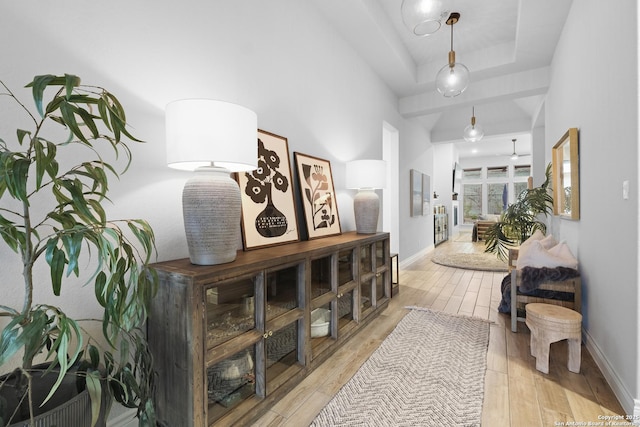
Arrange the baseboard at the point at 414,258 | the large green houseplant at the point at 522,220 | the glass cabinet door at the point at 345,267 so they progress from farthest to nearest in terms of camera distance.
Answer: the baseboard at the point at 414,258
the large green houseplant at the point at 522,220
the glass cabinet door at the point at 345,267

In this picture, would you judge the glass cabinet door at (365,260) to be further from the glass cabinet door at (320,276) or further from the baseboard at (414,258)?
the baseboard at (414,258)

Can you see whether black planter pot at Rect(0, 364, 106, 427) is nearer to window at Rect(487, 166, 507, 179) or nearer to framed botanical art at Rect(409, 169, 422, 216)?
framed botanical art at Rect(409, 169, 422, 216)

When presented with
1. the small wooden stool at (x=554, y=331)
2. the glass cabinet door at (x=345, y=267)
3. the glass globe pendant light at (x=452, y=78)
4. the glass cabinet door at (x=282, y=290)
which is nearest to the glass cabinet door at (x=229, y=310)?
the glass cabinet door at (x=282, y=290)

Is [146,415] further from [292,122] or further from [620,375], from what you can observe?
[620,375]

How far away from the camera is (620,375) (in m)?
1.63

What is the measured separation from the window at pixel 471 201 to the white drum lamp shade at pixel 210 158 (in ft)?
40.1

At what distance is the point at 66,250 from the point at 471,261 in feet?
18.5

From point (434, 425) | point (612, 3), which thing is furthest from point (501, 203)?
point (434, 425)

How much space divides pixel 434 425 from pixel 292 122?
2.14 meters

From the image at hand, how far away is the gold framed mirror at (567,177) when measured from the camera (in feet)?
8.30

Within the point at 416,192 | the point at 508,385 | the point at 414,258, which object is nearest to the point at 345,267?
the point at 508,385

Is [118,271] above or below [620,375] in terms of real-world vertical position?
above

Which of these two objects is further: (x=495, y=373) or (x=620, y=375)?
(x=495, y=373)

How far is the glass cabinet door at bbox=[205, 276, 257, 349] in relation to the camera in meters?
1.31
